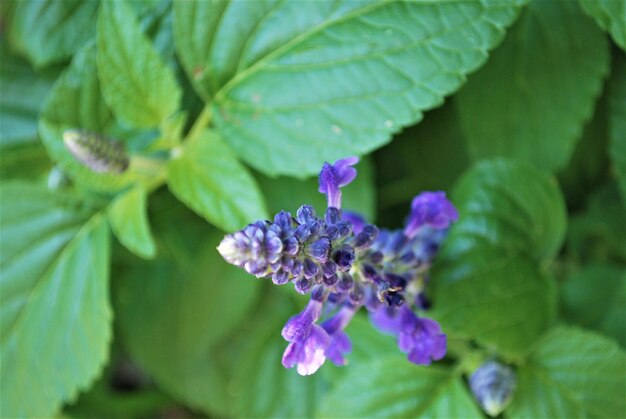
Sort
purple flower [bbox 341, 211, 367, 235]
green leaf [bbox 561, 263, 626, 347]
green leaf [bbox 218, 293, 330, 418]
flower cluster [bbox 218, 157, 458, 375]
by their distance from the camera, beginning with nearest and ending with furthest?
flower cluster [bbox 218, 157, 458, 375], purple flower [bbox 341, 211, 367, 235], green leaf [bbox 561, 263, 626, 347], green leaf [bbox 218, 293, 330, 418]

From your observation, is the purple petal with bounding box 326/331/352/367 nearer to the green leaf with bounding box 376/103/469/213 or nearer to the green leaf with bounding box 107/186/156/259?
the green leaf with bounding box 107/186/156/259

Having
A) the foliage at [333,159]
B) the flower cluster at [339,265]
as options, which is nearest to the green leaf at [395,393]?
the foliage at [333,159]

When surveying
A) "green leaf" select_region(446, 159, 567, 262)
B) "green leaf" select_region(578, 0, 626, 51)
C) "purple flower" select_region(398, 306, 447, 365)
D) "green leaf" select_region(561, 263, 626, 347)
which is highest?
"green leaf" select_region(578, 0, 626, 51)

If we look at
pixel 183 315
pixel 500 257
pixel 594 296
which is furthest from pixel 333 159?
pixel 183 315

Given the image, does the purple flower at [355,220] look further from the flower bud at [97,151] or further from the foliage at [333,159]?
the flower bud at [97,151]

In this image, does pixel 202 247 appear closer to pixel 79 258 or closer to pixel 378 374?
pixel 79 258

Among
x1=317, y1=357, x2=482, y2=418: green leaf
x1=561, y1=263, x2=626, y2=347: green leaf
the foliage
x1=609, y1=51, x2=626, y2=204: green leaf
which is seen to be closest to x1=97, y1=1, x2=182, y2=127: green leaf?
the foliage
